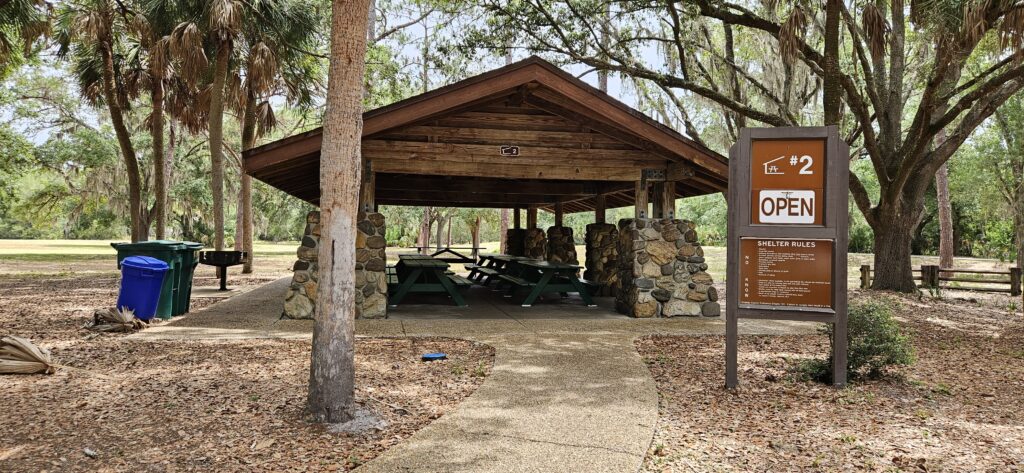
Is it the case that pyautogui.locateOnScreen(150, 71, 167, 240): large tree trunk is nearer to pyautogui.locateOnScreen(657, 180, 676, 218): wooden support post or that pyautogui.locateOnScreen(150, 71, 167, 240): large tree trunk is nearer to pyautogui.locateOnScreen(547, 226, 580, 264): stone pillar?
pyautogui.locateOnScreen(547, 226, 580, 264): stone pillar

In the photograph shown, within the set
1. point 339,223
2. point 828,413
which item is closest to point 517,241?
A: point 828,413

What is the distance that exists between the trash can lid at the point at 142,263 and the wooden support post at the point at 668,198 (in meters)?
7.01

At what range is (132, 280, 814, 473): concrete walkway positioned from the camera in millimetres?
3455

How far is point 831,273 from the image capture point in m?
5.16

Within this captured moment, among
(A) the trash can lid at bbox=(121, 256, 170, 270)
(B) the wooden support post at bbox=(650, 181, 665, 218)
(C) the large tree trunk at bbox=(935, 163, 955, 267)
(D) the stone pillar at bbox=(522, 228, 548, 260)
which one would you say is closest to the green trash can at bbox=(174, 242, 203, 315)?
(A) the trash can lid at bbox=(121, 256, 170, 270)

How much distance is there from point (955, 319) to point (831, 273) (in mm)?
6717

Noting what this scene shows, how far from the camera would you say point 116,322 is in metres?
7.42

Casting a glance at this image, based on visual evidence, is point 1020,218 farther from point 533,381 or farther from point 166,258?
point 166,258

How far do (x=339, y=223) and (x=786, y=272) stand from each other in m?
3.72

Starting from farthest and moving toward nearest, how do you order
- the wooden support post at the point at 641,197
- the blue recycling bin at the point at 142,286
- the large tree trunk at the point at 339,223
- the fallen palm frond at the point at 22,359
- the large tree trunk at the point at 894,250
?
the large tree trunk at the point at 894,250 < the wooden support post at the point at 641,197 < the blue recycling bin at the point at 142,286 < the fallen palm frond at the point at 22,359 < the large tree trunk at the point at 339,223

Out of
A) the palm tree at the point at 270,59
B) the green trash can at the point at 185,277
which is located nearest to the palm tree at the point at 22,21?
the palm tree at the point at 270,59

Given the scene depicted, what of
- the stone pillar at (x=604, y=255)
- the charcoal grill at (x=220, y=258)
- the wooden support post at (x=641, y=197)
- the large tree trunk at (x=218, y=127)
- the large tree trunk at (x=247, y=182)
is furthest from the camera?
the large tree trunk at (x=247, y=182)

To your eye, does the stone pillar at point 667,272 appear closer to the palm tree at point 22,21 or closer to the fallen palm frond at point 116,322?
the fallen palm frond at point 116,322

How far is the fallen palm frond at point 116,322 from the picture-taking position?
289 inches
